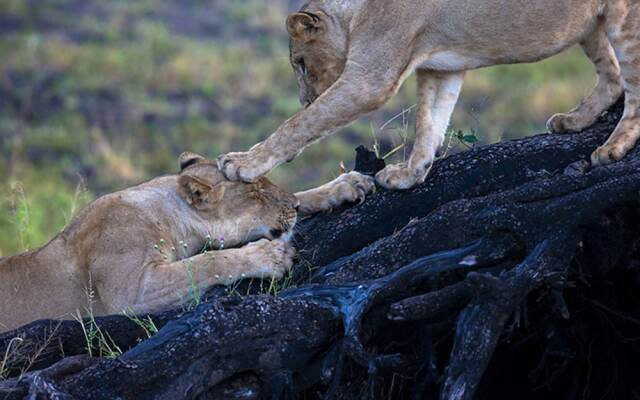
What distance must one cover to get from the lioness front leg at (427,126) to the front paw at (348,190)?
12 cm

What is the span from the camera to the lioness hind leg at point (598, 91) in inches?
207

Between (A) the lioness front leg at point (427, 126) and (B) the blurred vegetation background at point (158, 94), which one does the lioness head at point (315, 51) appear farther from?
(B) the blurred vegetation background at point (158, 94)

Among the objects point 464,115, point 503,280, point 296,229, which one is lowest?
point 464,115

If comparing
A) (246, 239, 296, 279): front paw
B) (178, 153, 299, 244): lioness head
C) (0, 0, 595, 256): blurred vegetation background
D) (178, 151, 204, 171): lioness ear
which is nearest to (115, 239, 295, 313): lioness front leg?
(246, 239, 296, 279): front paw

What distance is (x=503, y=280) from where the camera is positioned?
3.92 m

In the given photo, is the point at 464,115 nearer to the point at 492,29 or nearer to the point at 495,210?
the point at 492,29

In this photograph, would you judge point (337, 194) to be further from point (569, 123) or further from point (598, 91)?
point (598, 91)

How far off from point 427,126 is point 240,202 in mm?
825

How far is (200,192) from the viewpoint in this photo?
5402 millimetres

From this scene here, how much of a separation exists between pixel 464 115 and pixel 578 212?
955cm

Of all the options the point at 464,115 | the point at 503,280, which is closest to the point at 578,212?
the point at 503,280

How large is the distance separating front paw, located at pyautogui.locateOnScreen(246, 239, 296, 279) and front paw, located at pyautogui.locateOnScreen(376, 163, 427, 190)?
1.46ft

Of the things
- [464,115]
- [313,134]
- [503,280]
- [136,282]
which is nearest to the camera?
[503,280]

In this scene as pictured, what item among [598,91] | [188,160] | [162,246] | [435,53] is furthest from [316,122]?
[598,91]
